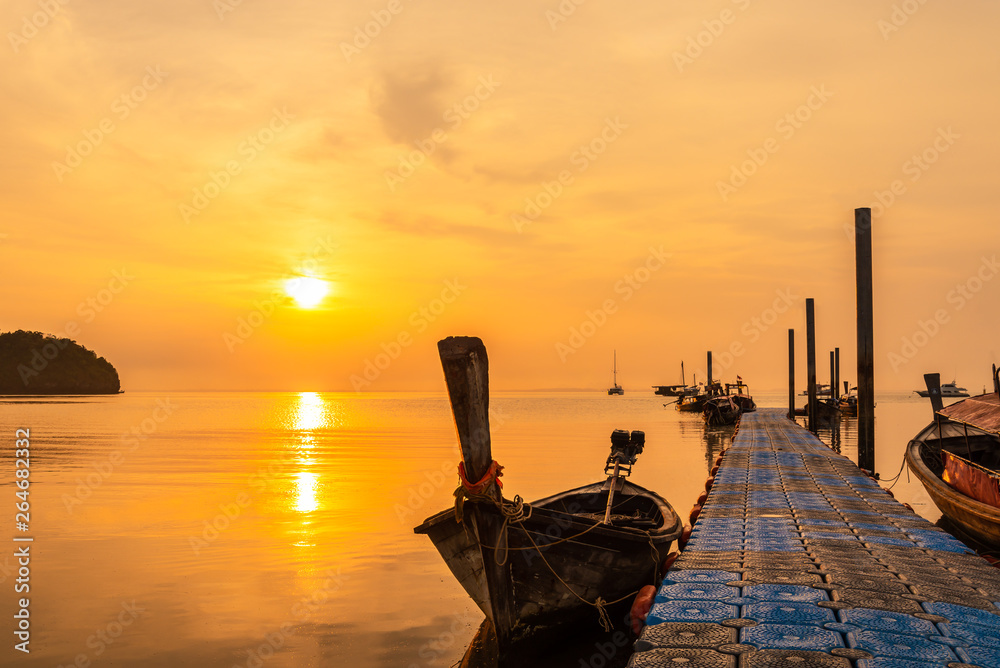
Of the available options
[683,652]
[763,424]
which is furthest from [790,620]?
[763,424]

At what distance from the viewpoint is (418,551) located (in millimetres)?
14648

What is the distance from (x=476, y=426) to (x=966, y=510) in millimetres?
10341

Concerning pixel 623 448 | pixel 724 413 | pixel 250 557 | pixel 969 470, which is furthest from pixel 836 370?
pixel 250 557

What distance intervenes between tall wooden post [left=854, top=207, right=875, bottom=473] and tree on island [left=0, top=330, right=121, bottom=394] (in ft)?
561

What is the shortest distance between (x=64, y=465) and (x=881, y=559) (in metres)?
29.3

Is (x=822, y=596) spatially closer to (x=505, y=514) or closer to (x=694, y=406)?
(x=505, y=514)

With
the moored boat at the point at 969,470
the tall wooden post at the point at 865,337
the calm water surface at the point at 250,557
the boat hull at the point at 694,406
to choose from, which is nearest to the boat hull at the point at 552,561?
the calm water surface at the point at 250,557

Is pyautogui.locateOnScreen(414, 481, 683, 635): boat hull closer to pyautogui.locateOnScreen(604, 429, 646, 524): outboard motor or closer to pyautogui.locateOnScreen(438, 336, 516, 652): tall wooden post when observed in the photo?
pyautogui.locateOnScreen(438, 336, 516, 652): tall wooden post

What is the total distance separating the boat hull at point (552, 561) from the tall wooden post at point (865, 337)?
13.7 metres

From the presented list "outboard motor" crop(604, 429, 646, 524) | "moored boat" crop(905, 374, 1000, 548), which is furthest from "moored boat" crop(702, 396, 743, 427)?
"outboard motor" crop(604, 429, 646, 524)

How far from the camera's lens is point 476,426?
27.5 feet
